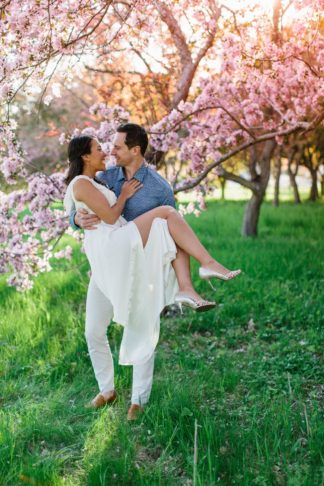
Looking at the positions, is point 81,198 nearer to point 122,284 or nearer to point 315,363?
point 122,284

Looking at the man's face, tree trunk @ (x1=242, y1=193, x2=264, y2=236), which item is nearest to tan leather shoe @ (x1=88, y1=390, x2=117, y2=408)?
the man's face

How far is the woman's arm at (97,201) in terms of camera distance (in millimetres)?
3846

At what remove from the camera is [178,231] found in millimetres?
3799

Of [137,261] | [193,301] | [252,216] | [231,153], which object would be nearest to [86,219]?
[137,261]

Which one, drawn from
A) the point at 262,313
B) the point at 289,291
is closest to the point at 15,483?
the point at 262,313

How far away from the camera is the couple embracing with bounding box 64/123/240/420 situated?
3816 millimetres

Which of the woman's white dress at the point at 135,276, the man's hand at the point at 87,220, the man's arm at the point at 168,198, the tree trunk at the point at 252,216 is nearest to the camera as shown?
the woman's white dress at the point at 135,276

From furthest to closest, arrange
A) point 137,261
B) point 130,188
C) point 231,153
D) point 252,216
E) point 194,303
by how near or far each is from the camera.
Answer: point 252,216, point 231,153, point 130,188, point 137,261, point 194,303

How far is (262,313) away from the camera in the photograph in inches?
256

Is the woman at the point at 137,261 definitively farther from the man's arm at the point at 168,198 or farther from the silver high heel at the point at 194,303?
the man's arm at the point at 168,198

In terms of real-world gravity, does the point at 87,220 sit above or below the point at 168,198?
below

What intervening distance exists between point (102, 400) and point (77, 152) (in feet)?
5.91

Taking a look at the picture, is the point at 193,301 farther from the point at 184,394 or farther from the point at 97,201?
the point at 97,201

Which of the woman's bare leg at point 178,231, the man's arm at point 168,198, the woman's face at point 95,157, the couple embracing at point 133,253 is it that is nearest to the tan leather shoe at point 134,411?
the couple embracing at point 133,253
